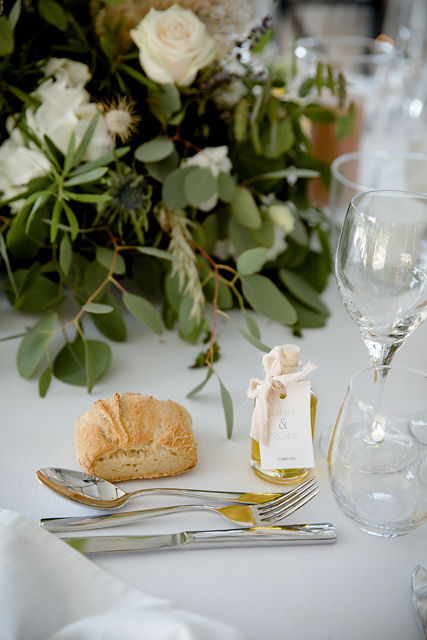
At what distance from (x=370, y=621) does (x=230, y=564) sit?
136 mm

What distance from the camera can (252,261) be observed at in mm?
828

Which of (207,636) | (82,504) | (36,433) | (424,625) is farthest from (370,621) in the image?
(36,433)

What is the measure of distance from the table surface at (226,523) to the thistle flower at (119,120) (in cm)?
31

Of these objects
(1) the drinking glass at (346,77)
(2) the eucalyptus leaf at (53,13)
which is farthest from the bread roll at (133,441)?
(1) the drinking glass at (346,77)

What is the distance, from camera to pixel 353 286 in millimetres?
694

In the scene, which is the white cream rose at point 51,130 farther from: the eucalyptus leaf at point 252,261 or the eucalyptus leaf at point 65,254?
the eucalyptus leaf at point 252,261

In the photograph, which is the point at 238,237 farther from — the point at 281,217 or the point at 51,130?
the point at 51,130

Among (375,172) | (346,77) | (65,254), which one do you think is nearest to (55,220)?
(65,254)

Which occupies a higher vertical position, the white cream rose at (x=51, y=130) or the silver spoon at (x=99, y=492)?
the white cream rose at (x=51, y=130)

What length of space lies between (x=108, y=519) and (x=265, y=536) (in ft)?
0.53

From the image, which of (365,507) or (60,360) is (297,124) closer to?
(60,360)

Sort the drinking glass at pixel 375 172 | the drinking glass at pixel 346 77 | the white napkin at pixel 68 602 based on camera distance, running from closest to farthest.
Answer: the white napkin at pixel 68 602 → the drinking glass at pixel 375 172 → the drinking glass at pixel 346 77

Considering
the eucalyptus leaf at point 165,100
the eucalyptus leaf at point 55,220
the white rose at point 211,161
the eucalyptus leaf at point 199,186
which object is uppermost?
the eucalyptus leaf at point 165,100

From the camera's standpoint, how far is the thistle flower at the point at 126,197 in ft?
3.03
